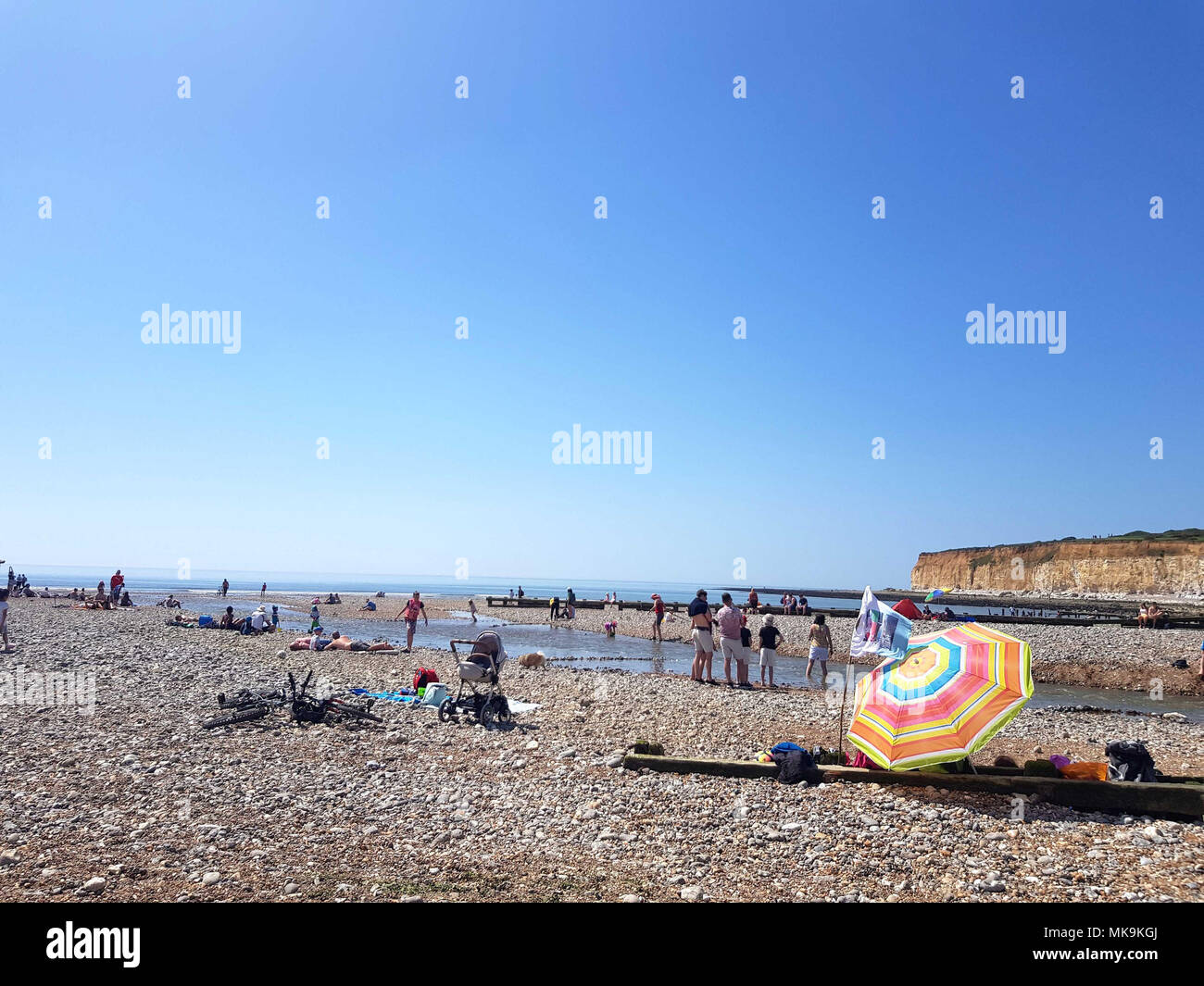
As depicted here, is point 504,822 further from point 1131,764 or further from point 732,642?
point 732,642

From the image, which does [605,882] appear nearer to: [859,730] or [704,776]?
[704,776]

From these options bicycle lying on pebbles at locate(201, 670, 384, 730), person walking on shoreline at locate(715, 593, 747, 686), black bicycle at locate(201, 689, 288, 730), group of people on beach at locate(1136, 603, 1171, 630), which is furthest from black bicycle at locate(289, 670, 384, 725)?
group of people on beach at locate(1136, 603, 1171, 630)

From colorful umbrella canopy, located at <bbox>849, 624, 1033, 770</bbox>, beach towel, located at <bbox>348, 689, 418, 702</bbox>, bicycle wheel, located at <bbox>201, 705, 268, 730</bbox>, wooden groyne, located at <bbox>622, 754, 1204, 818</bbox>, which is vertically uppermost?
colorful umbrella canopy, located at <bbox>849, 624, 1033, 770</bbox>

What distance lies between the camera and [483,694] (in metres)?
13.1

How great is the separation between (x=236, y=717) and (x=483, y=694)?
4.02 meters

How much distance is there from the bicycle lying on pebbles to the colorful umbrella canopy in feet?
26.9

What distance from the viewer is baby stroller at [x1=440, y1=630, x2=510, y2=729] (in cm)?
1240

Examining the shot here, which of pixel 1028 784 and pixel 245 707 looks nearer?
pixel 1028 784

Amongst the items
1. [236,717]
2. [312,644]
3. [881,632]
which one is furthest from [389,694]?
[881,632]

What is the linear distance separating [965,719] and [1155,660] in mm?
24514

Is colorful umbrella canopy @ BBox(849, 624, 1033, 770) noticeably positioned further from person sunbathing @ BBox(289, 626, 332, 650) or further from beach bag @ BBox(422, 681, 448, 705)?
person sunbathing @ BBox(289, 626, 332, 650)

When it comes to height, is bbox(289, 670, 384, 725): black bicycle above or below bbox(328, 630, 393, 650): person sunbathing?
above

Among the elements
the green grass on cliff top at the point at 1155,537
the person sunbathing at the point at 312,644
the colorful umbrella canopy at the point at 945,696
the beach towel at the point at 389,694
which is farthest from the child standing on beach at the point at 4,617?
the green grass on cliff top at the point at 1155,537

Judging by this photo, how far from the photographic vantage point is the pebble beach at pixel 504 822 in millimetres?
5934
